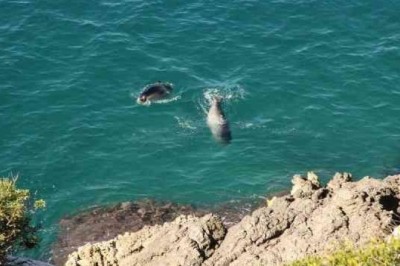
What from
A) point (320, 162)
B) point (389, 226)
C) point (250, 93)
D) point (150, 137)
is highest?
point (250, 93)

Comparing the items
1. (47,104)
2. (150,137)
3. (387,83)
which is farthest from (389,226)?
(47,104)

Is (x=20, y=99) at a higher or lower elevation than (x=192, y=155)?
higher

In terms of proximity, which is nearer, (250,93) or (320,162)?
(320,162)

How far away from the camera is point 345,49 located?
34.5 m

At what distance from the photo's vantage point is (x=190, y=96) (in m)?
31.6

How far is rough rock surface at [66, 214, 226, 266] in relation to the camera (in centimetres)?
1755

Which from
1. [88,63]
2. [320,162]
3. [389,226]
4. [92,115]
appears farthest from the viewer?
[88,63]

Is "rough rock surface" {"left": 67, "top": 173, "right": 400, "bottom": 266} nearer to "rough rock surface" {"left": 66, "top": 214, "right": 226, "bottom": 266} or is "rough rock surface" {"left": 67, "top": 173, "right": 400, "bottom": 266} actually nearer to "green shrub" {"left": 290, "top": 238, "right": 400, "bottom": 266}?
"rough rock surface" {"left": 66, "top": 214, "right": 226, "bottom": 266}

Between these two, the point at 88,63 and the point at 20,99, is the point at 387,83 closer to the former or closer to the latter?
the point at 88,63

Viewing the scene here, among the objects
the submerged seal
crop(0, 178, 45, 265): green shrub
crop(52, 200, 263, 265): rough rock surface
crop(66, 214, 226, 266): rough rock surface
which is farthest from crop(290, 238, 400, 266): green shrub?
the submerged seal

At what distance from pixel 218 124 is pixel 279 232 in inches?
498

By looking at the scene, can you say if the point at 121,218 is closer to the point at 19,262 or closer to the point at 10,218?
the point at 19,262

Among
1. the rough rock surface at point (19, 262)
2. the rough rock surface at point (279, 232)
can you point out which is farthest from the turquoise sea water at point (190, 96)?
the rough rock surface at point (279, 232)

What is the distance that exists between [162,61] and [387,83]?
11.5 metres
